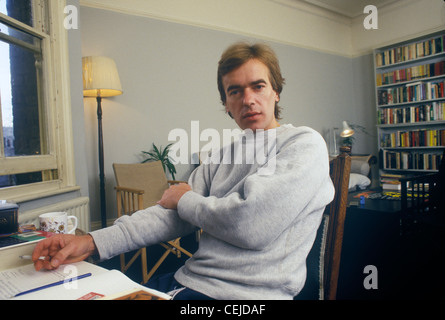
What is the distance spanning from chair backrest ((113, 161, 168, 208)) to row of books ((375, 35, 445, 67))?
14.6 ft

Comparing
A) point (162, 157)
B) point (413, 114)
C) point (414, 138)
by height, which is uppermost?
point (413, 114)

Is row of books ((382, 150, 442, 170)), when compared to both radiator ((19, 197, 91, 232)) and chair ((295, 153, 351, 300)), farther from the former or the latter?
radiator ((19, 197, 91, 232))

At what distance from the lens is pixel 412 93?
5.04 m

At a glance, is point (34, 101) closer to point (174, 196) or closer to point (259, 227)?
point (174, 196)

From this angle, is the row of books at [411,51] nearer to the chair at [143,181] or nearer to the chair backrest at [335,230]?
the chair at [143,181]

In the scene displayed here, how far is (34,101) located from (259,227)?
1.81 metres

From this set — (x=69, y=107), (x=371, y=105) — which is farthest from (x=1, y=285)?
(x=371, y=105)

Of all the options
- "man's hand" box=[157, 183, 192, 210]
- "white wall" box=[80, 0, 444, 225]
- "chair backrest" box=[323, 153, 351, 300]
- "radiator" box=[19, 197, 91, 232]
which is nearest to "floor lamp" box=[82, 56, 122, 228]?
"white wall" box=[80, 0, 444, 225]

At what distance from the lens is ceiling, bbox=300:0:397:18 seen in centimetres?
534

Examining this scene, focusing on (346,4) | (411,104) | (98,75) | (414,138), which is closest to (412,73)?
(411,104)

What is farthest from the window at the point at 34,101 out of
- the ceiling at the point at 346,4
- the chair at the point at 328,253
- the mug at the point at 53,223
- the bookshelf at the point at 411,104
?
the bookshelf at the point at 411,104

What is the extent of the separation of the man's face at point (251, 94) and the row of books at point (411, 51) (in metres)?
5.08

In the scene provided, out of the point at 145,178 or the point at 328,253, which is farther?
the point at 145,178

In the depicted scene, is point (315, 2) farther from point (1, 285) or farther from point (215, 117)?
point (1, 285)
